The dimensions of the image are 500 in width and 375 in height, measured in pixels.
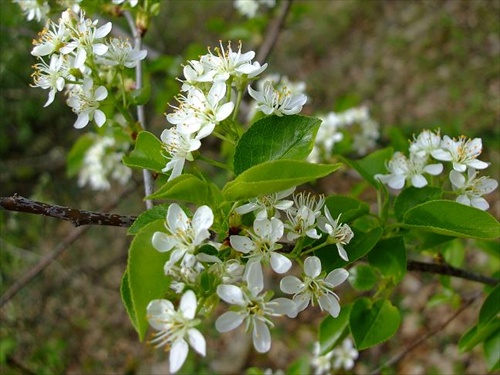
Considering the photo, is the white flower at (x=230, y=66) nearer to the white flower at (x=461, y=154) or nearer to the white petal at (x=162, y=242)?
the white petal at (x=162, y=242)

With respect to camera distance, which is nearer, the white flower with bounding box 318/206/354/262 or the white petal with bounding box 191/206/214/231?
the white petal with bounding box 191/206/214/231

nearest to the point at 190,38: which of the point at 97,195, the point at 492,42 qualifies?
the point at 97,195

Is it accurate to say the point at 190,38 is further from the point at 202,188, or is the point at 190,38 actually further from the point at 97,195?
the point at 202,188

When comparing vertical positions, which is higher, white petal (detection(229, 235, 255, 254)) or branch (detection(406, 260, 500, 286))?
white petal (detection(229, 235, 255, 254))

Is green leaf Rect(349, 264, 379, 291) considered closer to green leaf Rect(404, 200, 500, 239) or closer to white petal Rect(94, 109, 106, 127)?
green leaf Rect(404, 200, 500, 239)

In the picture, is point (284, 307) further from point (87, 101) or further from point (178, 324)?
point (87, 101)

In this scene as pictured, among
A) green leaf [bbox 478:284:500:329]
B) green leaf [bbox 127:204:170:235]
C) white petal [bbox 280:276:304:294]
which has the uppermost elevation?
green leaf [bbox 127:204:170:235]

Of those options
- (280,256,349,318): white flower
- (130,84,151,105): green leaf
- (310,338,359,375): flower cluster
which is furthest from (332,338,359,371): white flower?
(130,84,151,105): green leaf

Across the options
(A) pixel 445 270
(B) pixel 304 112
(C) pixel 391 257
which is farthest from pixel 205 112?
(B) pixel 304 112
